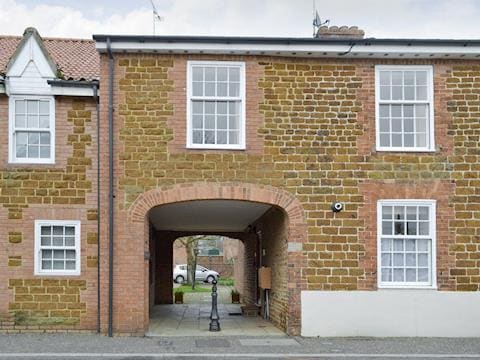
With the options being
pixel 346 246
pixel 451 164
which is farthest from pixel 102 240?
pixel 451 164

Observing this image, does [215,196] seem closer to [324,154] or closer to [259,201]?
[259,201]

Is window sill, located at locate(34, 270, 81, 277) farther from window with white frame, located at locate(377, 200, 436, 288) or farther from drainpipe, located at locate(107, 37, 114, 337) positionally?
window with white frame, located at locate(377, 200, 436, 288)

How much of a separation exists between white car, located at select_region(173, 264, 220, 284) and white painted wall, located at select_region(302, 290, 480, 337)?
33.0m

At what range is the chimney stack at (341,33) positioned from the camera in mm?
18312

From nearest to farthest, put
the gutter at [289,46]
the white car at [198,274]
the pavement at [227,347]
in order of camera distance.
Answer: the pavement at [227,347] < the gutter at [289,46] < the white car at [198,274]

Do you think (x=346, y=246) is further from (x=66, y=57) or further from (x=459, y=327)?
(x=66, y=57)

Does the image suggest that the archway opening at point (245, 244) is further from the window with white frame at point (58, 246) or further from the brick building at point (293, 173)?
the window with white frame at point (58, 246)

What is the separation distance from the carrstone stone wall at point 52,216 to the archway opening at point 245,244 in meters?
1.72

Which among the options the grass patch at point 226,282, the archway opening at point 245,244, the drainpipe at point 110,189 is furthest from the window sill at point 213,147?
the grass patch at point 226,282

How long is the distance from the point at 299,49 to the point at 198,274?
36.1 metres

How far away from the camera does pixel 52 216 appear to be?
17.0m

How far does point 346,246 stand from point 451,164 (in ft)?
9.60

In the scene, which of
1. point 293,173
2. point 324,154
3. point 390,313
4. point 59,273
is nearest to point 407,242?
point 390,313

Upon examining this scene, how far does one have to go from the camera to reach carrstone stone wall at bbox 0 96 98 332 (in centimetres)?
1680
